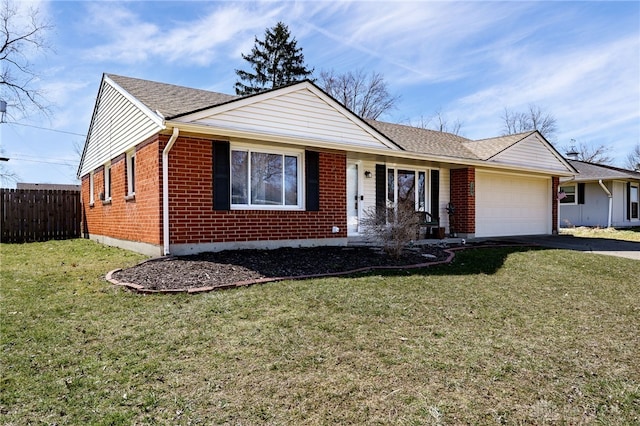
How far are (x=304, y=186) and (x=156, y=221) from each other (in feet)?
Result: 11.0

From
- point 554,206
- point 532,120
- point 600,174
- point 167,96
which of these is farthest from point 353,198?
point 532,120

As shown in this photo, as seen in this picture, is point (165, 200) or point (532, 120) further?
point (532, 120)

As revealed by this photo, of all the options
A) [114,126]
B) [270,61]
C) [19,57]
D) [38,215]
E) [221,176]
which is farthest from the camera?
[270,61]

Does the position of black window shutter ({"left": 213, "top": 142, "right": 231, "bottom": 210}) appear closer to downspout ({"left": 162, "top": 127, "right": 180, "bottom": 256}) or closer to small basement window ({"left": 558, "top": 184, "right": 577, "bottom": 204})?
downspout ({"left": 162, "top": 127, "right": 180, "bottom": 256})

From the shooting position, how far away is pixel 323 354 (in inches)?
134

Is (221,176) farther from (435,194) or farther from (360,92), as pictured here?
(360,92)

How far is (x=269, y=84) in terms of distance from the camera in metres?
31.8

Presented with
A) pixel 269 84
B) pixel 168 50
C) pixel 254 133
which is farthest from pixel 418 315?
pixel 269 84

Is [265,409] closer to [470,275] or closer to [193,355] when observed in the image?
[193,355]

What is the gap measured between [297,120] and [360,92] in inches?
987

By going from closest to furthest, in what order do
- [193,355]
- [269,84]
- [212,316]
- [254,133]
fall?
[193,355]
[212,316]
[254,133]
[269,84]

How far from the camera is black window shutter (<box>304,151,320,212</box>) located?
924 cm

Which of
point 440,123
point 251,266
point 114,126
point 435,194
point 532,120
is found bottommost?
point 251,266

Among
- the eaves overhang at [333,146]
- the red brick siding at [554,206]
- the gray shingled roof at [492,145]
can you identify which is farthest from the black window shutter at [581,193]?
the gray shingled roof at [492,145]
